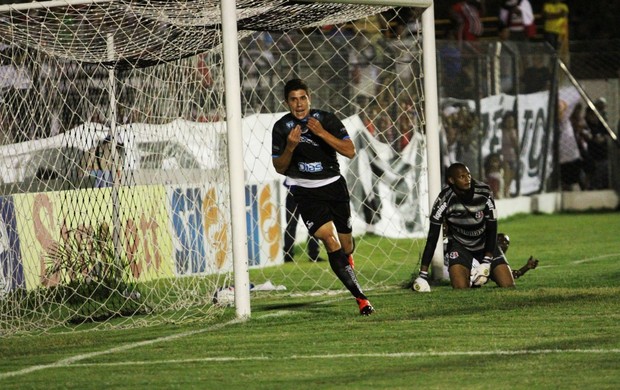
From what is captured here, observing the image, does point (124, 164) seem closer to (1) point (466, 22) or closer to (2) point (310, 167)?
(2) point (310, 167)

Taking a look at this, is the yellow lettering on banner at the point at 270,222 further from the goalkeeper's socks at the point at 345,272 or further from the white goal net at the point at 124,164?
the goalkeeper's socks at the point at 345,272

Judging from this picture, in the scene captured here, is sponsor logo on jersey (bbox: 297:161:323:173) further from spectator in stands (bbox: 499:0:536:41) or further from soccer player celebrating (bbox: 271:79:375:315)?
spectator in stands (bbox: 499:0:536:41)

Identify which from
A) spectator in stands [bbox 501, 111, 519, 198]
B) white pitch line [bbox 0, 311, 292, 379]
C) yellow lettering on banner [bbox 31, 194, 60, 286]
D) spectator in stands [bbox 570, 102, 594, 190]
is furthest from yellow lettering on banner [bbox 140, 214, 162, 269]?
spectator in stands [bbox 570, 102, 594, 190]

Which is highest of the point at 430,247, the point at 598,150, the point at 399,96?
the point at 399,96

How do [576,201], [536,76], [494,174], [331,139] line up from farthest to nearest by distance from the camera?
[576,201] → [536,76] → [494,174] → [331,139]

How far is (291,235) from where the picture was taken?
52.9ft

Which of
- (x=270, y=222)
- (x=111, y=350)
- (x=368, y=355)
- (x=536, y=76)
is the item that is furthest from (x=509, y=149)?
(x=368, y=355)

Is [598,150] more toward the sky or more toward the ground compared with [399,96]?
more toward the ground

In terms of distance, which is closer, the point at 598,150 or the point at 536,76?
the point at 536,76

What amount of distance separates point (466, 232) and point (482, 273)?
0.64 m

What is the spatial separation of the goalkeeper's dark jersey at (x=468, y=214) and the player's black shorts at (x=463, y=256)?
36mm

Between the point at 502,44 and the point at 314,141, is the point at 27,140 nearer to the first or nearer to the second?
the point at 314,141

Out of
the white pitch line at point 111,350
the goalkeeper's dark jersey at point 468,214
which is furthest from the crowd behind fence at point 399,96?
the white pitch line at point 111,350

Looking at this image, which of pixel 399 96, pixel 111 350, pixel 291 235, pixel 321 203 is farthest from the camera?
pixel 399 96
